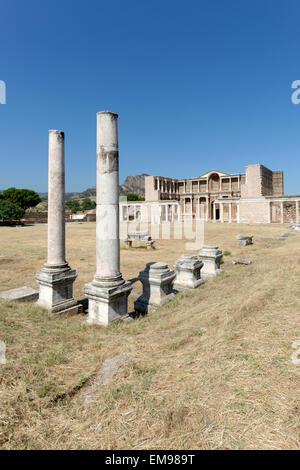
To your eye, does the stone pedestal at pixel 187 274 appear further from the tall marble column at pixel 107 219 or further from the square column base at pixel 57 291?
the square column base at pixel 57 291

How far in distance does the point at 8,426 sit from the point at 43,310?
3.78 meters

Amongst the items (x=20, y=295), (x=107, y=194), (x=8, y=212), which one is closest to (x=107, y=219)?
(x=107, y=194)

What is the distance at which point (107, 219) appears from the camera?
566 centimetres

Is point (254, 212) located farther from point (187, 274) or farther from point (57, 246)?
point (57, 246)

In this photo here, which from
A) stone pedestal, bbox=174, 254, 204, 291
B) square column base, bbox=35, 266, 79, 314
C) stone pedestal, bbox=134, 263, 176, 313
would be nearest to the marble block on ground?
square column base, bbox=35, 266, 79, 314

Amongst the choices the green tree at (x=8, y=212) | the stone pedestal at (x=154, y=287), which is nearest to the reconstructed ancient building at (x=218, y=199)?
the green tree at (x=8, y=212)

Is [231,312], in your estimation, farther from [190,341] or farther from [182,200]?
[182,200]

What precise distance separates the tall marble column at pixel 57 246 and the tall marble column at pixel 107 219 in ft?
3.83

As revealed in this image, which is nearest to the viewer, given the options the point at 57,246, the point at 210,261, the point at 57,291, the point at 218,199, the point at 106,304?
the point at 106,304

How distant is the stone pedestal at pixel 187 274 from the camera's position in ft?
25.8

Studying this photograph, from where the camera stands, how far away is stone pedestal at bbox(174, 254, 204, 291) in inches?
310

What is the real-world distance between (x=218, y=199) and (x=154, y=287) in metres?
48.4

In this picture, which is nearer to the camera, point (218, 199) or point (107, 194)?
point (107, 194)

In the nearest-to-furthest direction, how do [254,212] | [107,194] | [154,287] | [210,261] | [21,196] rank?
[107,194], [154,287], [210,261], [254,212], [21,196]
